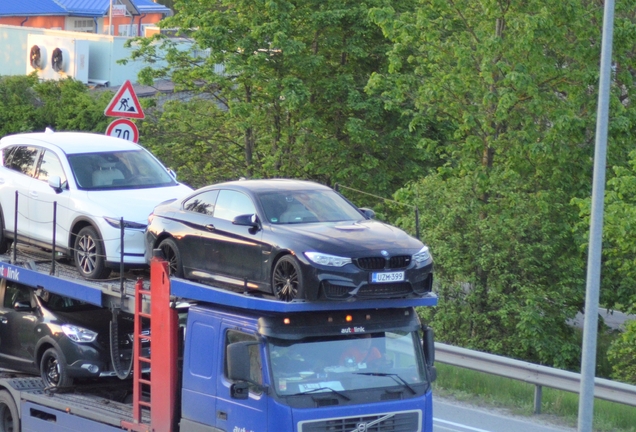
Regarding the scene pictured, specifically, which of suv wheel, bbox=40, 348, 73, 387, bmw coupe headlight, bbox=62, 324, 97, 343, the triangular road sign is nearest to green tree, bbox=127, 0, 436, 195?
the triangular road sign

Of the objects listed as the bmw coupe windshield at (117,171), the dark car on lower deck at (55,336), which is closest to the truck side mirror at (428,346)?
the dark car on lower deck at (55,336)

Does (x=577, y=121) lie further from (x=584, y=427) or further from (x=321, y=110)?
(x=584, y=427)

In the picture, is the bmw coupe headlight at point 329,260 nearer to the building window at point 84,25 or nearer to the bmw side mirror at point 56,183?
the bmw side mirror at point 56,183

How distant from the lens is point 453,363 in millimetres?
13547

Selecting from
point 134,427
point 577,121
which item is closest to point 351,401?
point 134,427

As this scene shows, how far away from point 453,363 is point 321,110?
1405cm

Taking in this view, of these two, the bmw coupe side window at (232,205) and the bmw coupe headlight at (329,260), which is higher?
the bmw coupe side window at (232,205)

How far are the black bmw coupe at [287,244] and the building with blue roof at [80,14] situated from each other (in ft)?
174

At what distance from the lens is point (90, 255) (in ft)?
34.7

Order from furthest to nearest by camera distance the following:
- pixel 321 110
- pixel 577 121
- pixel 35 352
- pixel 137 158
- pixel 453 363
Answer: pixel 321 110, pixel 577 121, pixel 453 363, pixel 137 158, pixel 35 352

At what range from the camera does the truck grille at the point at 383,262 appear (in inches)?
313

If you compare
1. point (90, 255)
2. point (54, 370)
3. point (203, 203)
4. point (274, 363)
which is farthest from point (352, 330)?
point (54, 370)

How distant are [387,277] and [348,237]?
48 cm

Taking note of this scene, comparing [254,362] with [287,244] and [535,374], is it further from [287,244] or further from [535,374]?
[535,374]
